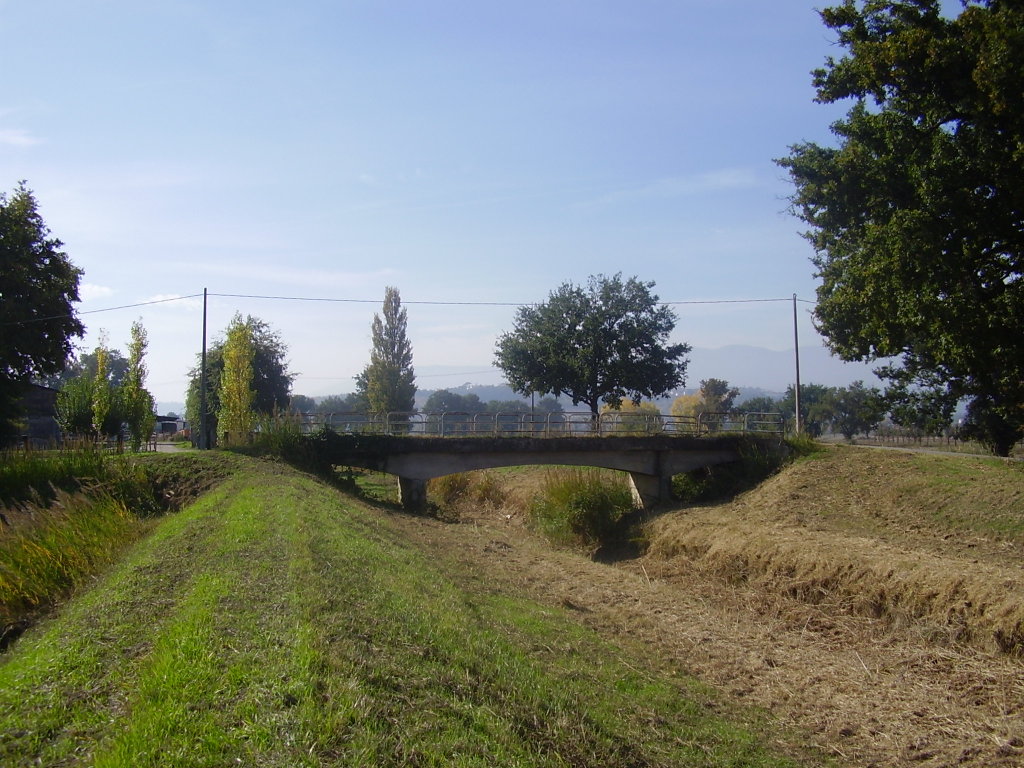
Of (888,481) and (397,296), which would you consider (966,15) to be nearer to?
(888,481)

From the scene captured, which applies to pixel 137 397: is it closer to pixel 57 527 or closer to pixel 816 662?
pixel 57 527

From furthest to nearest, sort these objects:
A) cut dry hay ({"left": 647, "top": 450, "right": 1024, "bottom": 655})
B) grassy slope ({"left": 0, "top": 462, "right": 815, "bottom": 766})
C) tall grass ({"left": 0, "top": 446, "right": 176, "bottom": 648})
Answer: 1. cut dry hay ({"left": 647, "top": 450, "right": 1024, "bottom": 655})
2. tall grass ({"left": 0, "top": 446, "right": 176, "bottom": 648})
3. grassy slope ({"left": 0, "top": 462, "right": 815, "bottom": 766})

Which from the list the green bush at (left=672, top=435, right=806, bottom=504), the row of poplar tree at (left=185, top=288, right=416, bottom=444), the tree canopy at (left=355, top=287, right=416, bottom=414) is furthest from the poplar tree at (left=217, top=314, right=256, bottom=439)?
the tree canopy at (left=355, top=287, right=416, bottom=414)

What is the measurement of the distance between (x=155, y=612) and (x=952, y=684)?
12188mm

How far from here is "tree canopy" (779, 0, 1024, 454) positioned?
59.5ft

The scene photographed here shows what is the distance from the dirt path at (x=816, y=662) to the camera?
10.2 meters

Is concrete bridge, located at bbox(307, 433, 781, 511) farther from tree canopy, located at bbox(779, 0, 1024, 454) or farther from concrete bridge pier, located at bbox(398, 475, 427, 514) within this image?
tree canopy, located at bbox(779, 0, 1024, 454)

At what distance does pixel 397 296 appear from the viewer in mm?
87188

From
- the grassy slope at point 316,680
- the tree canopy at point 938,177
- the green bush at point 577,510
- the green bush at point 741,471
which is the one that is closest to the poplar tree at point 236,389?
the green bush at point 577,510

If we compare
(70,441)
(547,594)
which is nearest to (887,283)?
(547,594)

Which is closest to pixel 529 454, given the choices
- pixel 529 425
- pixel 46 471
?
pixel 529 425

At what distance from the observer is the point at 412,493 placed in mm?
31984

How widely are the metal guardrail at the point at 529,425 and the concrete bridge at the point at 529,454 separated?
0.59m

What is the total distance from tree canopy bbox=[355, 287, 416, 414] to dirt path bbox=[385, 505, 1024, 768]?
58.9 meters
